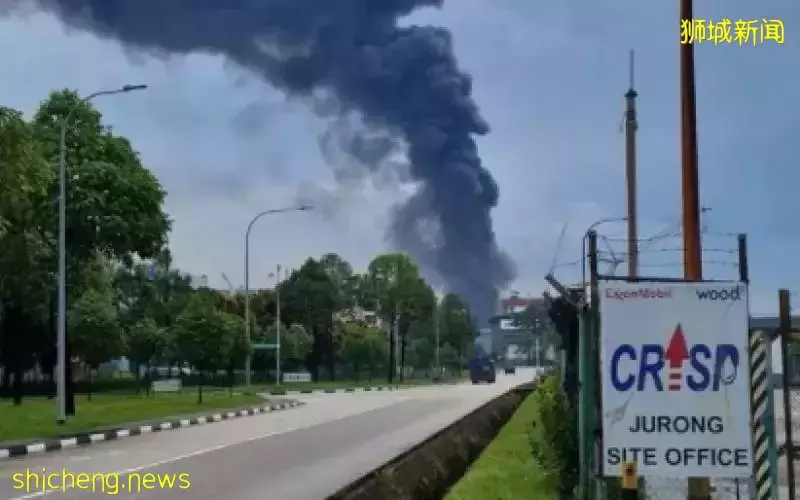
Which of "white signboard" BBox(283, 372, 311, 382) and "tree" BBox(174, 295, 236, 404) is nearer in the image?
"tree" BBox(174, 295, 236, 404)

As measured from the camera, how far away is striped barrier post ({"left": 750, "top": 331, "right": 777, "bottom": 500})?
8156 millimetres

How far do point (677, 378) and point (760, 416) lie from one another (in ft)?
2.48

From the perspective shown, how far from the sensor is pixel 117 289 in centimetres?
8475

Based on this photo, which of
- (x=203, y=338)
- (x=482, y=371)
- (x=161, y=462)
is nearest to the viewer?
(x=161, y=462)

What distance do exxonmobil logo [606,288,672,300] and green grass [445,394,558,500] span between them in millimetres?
3573

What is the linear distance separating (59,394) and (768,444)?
73.2ft

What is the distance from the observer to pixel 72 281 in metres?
37.1

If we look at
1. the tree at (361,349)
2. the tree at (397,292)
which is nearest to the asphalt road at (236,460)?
the tree at (361,349)

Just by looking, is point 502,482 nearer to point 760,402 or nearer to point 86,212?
point 760,402

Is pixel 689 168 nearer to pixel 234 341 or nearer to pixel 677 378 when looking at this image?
pixel 677 378

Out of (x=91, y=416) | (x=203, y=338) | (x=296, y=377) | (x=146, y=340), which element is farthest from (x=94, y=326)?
(x=296, y=377)

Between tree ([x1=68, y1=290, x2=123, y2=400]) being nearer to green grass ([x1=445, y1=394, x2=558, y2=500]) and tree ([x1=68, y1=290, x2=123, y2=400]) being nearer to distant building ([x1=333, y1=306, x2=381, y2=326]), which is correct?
green grass ([x1=445, y1=394, x2=558, y2=500])

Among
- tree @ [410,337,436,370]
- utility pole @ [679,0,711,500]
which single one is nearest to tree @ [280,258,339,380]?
tree @ [410,337,436,370]

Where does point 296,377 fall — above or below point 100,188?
below
